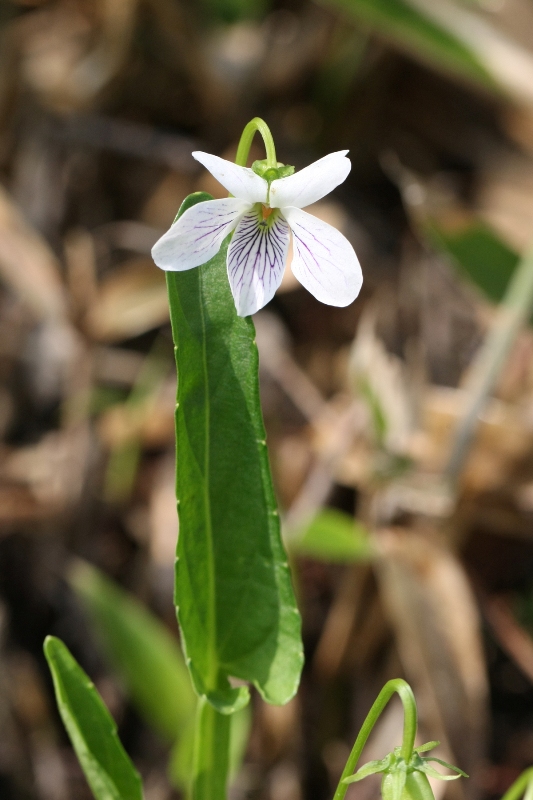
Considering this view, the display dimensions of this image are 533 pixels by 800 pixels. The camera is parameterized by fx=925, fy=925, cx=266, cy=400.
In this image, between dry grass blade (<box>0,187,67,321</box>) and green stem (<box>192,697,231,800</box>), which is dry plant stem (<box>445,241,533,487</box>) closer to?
green stem (<box>192,697,231,800</box>)

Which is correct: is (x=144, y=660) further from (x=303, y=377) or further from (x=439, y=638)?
(x=303, y=377)

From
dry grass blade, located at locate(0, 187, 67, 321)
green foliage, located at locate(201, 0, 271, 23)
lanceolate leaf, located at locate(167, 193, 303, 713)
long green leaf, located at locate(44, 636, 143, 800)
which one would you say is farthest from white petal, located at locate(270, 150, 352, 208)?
green foliage, located at locate(201, 0, 271, 23)

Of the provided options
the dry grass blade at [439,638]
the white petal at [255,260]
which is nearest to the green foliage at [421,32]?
the dry grass blade at [439,638]

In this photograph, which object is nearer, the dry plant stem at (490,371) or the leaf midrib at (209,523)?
the leaf midrib at (209,523)

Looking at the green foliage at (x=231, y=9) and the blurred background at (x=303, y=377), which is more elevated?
the green foliage at (x=231, y=9)

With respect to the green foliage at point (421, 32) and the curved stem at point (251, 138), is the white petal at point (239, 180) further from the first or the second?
the green foliage at point (421, 32)

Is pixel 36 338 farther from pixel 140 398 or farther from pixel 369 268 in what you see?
pixel 369 268
